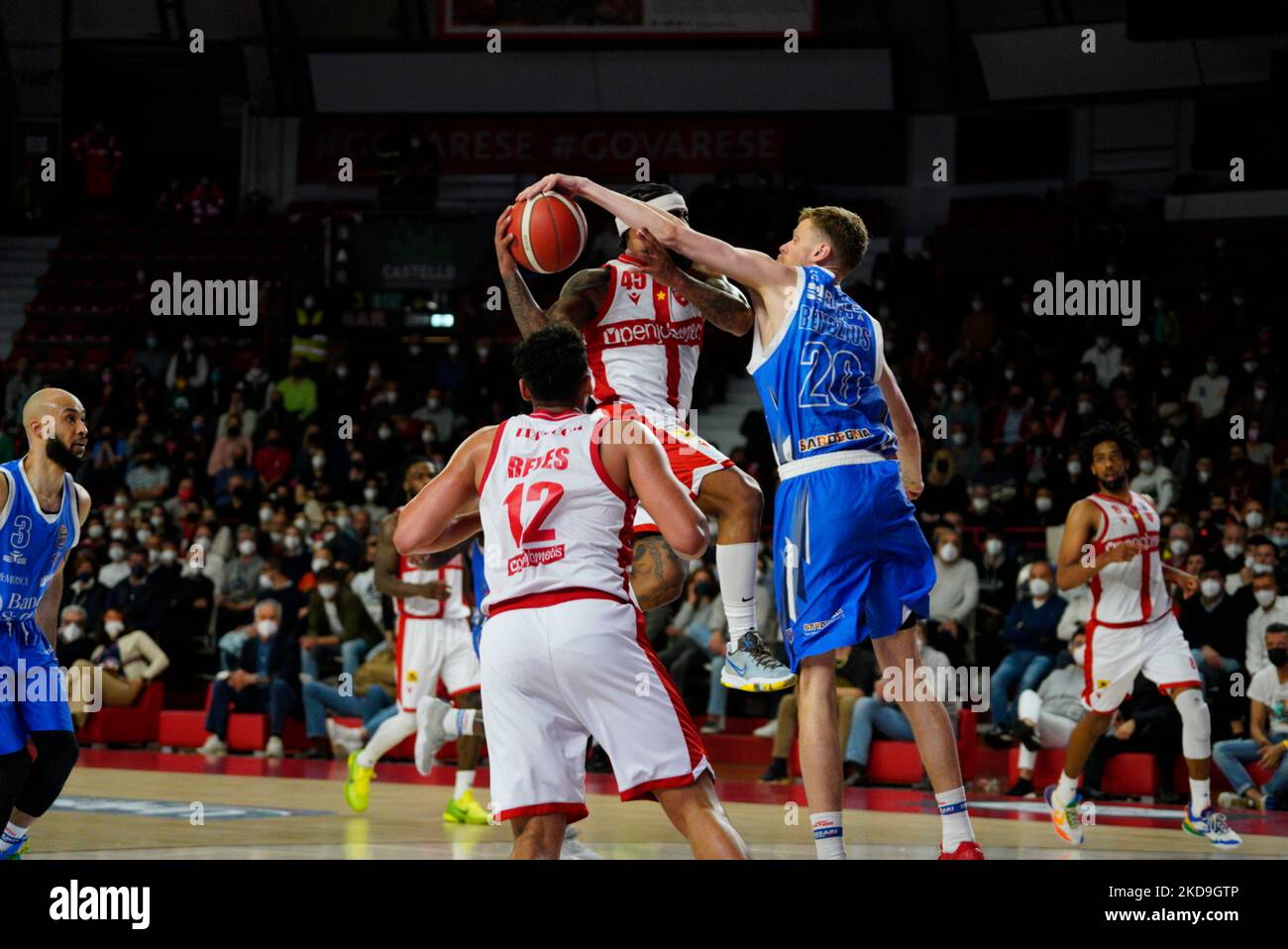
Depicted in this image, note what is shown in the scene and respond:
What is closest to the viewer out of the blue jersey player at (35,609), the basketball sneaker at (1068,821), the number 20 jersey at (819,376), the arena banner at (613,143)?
the number 20 jersey at (819,376)

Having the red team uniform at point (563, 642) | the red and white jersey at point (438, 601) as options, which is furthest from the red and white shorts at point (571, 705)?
the red and white jersey at point (438, 601)

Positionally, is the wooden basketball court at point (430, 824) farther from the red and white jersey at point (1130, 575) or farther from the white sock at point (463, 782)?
the red and white jersey at point (1130, 575)

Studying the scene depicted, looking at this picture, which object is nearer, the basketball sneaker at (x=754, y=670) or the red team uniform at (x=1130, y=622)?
the basketball sneaker at (x=754, y=670)

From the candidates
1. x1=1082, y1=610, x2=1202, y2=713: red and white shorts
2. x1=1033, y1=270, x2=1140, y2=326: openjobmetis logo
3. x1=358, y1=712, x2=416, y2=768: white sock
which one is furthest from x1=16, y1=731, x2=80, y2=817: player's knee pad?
x1=1033, y1=270, x2=1140, y2=326: openjobmetis logo

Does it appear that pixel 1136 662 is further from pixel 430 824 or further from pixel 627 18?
pixel 627 18

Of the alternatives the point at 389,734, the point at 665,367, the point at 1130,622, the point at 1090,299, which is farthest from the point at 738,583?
the point at 1090,299

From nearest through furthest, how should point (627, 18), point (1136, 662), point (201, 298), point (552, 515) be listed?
point (552, 515) < point (1136, 662) < point (627, 18) < point (201, 298)

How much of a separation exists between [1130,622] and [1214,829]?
3.83 feet

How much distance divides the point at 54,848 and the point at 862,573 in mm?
3862

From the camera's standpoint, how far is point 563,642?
4.46 m

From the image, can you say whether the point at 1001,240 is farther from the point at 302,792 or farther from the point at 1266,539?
the point at 302,792

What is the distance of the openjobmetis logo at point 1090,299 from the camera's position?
17781 millimetres

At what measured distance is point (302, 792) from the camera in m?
10.5
